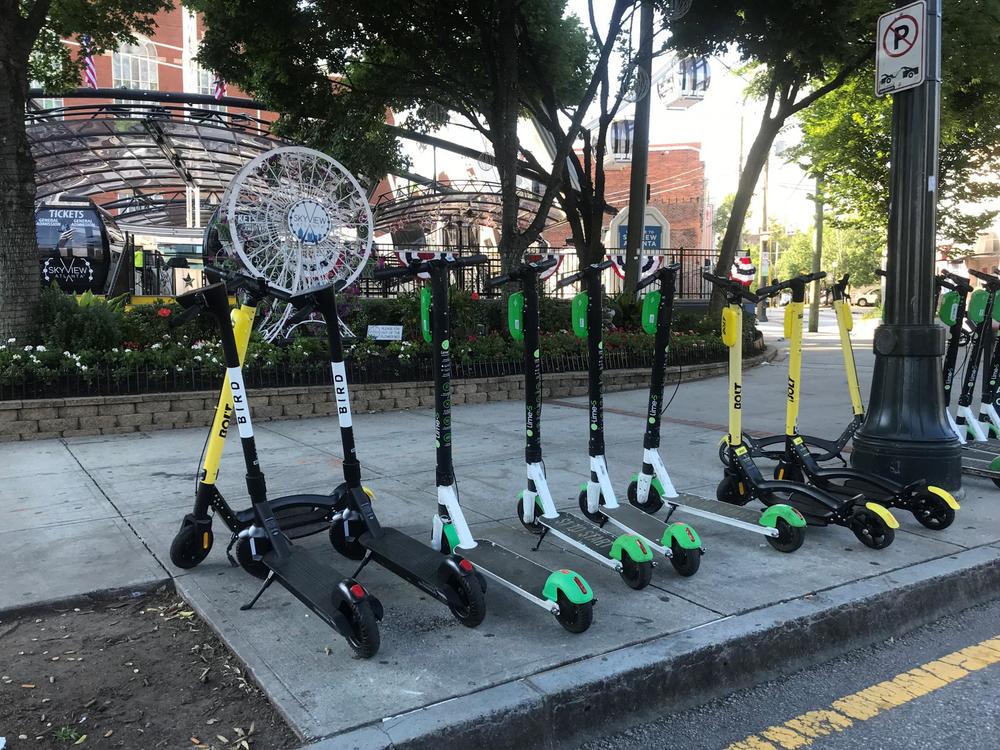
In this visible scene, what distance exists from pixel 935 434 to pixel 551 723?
411 cm

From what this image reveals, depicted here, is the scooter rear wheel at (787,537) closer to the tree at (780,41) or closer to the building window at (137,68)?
the tree at (780,41)

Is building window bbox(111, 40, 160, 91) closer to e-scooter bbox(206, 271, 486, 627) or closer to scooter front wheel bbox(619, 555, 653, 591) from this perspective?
e-scooter bbox(206, 271, 486, 627)

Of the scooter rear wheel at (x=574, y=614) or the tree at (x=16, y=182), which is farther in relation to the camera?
the tree at (x=16, y=182)

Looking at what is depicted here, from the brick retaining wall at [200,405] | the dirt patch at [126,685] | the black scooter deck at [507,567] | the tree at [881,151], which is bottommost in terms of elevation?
the dirt patch at [126,685]

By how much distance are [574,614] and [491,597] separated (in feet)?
2.12

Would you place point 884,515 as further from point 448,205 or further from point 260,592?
point 448,205

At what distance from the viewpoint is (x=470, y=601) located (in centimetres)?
357

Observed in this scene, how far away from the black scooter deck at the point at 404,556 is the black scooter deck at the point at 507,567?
8.3 inches

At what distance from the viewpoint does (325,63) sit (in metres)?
14.7

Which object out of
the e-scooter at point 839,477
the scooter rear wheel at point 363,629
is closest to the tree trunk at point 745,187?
the e-scooter at point 839,477

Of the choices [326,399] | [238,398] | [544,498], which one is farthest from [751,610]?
[326,399]

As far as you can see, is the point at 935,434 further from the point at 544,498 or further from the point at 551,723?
the point at 551,723

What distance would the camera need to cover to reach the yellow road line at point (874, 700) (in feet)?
9.96

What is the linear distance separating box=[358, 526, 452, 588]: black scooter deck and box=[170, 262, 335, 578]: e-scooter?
1.69 feet
